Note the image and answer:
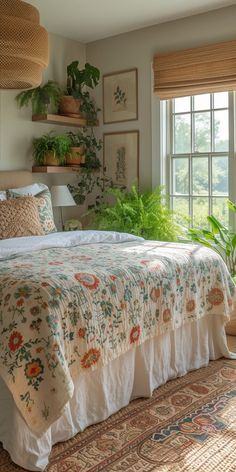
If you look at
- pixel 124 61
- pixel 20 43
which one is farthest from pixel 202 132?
pixel 20 43

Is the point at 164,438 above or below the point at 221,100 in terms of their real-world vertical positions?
below

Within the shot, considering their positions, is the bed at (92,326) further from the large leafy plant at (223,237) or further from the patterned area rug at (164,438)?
the large leafy plant at (223,237)

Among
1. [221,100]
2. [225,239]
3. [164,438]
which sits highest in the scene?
[221,100]

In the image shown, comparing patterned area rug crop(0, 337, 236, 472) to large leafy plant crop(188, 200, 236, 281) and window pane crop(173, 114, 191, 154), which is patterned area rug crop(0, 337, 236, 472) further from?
window pane crop(173, 114, 191, 154)

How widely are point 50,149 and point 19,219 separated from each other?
4.31ft

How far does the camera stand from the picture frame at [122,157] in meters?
4.95

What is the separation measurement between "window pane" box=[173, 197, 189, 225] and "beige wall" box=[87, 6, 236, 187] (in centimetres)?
32

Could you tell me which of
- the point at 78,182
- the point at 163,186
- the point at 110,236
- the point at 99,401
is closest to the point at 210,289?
the point at 110,236

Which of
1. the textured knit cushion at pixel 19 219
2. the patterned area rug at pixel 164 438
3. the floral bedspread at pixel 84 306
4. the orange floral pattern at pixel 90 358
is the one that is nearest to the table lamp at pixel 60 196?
the textured knit cushion at pixel 19 219

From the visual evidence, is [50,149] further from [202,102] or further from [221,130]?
[221,130]

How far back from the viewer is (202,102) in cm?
452

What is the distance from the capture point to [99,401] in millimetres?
2572

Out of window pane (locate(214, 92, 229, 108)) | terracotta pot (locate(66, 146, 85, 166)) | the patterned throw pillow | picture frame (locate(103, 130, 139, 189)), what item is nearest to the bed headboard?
the patterned throw pillow

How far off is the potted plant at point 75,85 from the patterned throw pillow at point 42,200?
3.39 feet
